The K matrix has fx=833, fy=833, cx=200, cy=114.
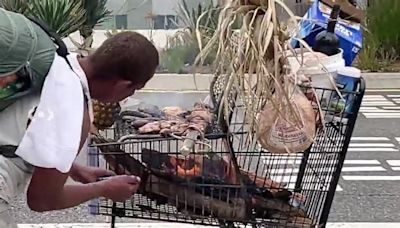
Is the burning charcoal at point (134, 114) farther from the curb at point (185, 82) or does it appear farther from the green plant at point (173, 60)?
the green plant at point (173, 60)

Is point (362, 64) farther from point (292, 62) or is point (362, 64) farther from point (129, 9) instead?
point (292, 62)

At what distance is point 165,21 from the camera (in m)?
13.5

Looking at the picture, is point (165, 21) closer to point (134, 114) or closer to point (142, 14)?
point (142, 14)

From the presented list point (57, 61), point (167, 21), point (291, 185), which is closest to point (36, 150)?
point (57, 61)

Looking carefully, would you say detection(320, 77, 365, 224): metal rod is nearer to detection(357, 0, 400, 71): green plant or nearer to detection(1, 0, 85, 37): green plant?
detection(1, 0, 85, 37): green plant

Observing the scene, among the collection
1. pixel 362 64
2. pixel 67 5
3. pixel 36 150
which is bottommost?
pixel 362 64

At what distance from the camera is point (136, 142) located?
3219mm

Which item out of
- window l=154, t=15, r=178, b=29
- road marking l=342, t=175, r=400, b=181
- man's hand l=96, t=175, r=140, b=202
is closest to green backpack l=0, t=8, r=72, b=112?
man's hand l=96, t=175, r=140, b=202

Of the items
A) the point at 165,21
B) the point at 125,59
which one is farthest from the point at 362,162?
the point at 165,21

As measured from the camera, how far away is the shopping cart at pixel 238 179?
3.16 meters

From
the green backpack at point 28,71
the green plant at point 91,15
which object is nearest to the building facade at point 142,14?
the green plant at point 91,15

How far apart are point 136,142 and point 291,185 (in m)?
0.68

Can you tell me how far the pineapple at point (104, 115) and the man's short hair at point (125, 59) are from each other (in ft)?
2.62

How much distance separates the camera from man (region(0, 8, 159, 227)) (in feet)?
8.44
